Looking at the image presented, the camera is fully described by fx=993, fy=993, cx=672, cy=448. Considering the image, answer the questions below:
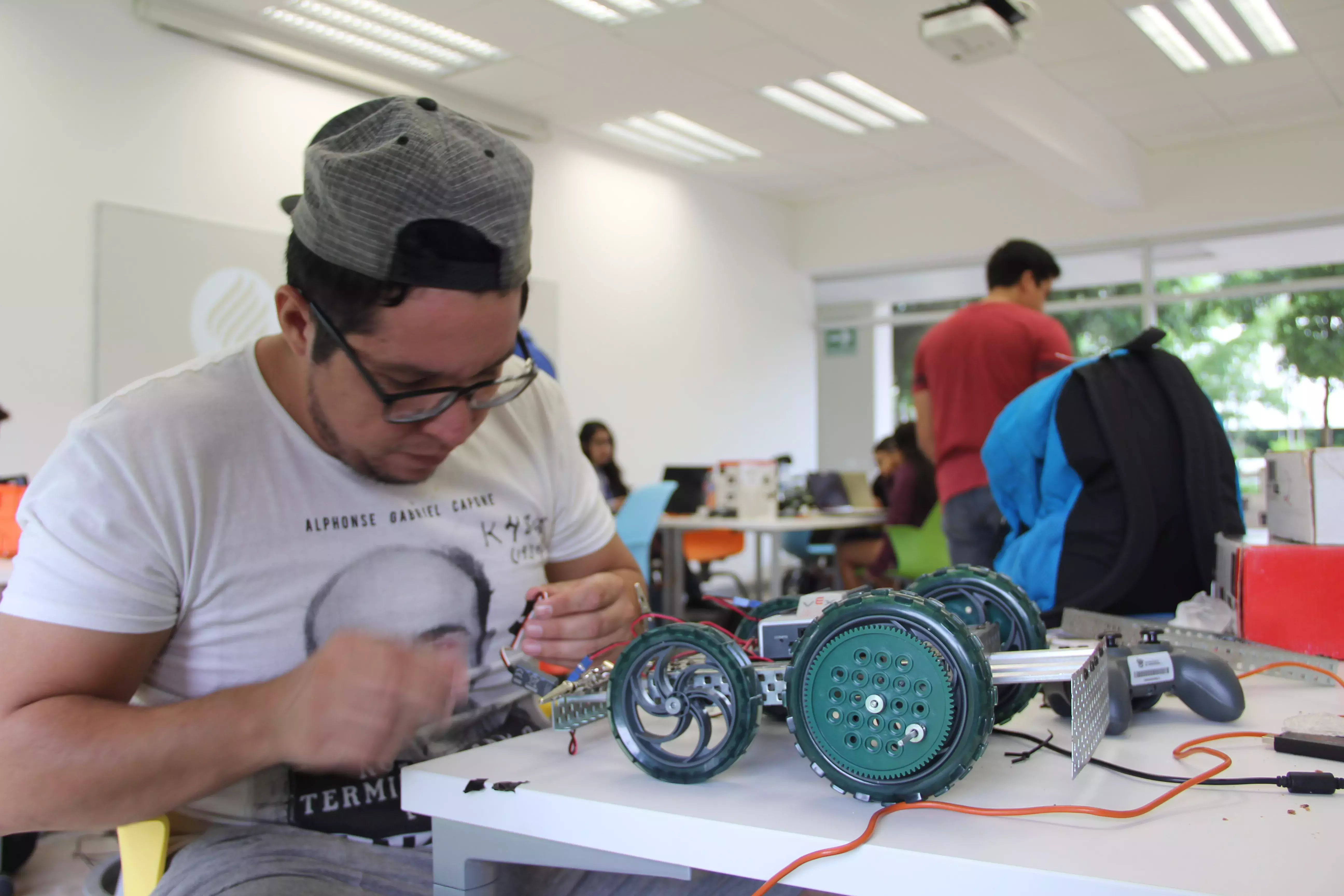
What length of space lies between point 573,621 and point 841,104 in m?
5.85

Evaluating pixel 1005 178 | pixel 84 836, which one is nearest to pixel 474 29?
pixel 84 836

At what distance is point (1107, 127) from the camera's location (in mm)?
6492

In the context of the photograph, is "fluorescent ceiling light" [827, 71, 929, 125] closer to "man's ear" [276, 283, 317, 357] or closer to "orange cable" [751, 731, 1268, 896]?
"man's ear" [276, 283, 317, 357]

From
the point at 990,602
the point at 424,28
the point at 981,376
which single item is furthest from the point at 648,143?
the point at 990,602

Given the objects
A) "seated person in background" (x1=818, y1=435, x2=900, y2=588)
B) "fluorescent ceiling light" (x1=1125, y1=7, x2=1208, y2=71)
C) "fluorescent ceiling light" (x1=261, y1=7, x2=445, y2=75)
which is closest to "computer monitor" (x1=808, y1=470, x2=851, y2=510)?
"seated person in background" (x1=818, y1=435, x2=900, y2=588)

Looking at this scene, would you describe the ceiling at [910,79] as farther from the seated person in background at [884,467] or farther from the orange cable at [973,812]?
the orange cable at [973,812]

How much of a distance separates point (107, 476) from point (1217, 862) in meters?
0.88

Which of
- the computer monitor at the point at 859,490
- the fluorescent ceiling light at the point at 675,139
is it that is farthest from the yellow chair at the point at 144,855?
the fluorescent ceiling light at the point at 675,139

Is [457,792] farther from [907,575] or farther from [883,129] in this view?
[883,129]

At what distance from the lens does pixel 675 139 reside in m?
6.98

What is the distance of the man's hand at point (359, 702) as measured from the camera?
73cm

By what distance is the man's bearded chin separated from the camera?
1.00m

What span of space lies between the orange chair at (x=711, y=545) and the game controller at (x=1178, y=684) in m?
5.11

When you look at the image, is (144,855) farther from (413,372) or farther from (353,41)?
(353,41)
